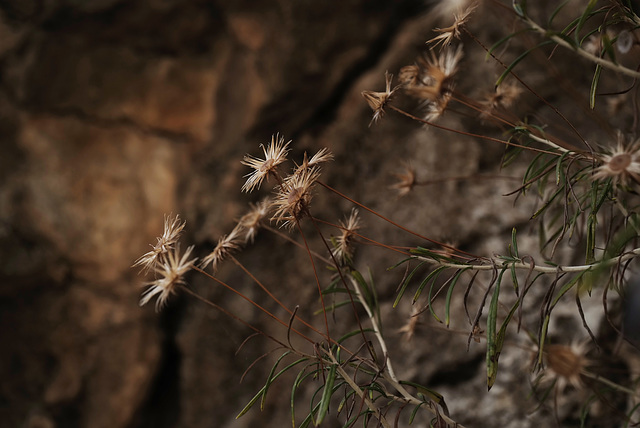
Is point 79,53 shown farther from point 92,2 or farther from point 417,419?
point 417,419

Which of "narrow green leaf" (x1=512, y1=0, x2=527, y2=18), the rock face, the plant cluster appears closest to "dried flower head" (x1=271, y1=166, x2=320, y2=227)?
the plant cluster

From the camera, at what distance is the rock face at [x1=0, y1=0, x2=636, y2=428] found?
1663 millimetres

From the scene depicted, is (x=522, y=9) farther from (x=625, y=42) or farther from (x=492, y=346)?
(x=492, y=346)

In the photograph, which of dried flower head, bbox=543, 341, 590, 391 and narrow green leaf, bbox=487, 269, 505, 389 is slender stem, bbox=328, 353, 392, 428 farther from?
dried flower head, bbox=543, 341, 590, 391

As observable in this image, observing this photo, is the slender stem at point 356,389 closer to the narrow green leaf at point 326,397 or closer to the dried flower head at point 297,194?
the narrow green leaf at point 326,397

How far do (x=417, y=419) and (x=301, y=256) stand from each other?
2.00 feet

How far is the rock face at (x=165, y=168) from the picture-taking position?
1.66 metres

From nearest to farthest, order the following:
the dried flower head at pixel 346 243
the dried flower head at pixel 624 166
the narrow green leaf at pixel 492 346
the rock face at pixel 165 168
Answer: the dried flower head at pixel 624 166 < the narrow green leaf at pixel 492 346 < the dried flower head at pixel 346 243 < the rock face at pixel 165 168

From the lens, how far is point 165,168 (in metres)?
1.97

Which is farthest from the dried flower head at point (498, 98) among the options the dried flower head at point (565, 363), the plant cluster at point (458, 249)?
the dried flower head at point (565, 363)

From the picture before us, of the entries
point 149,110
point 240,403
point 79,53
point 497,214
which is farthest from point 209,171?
point 497,214

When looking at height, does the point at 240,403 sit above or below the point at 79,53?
below

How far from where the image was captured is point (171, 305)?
1879 millimetres

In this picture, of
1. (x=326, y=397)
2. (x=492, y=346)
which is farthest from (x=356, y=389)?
(x=492, y=346)
